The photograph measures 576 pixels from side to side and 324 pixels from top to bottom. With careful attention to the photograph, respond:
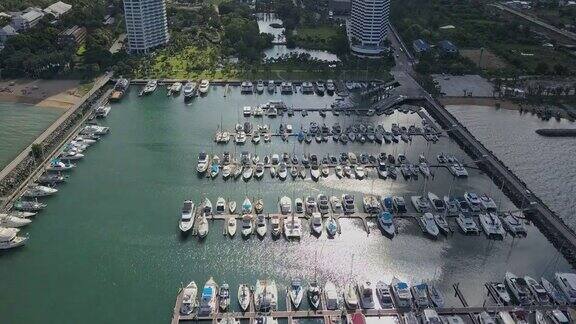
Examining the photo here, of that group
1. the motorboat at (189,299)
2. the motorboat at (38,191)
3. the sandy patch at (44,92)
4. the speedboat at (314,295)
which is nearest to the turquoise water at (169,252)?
the motorboat at (38,191)

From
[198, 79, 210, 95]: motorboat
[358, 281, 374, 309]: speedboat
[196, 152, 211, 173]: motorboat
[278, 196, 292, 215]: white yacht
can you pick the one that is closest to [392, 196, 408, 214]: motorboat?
[278, 196, 292, 215]: white yacht

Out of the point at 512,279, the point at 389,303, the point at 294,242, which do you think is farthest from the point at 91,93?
the point at 512,279

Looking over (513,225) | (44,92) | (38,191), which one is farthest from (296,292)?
(44,92)

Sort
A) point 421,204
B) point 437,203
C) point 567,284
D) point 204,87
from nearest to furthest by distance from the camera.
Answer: point 567,284 < point 421,204 < point 437,203 < point 204,87

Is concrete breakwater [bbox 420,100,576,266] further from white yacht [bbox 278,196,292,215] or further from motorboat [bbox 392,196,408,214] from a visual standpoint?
white yacht [bbox 278,196,292,215]

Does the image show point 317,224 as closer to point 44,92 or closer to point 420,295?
point 420,295
